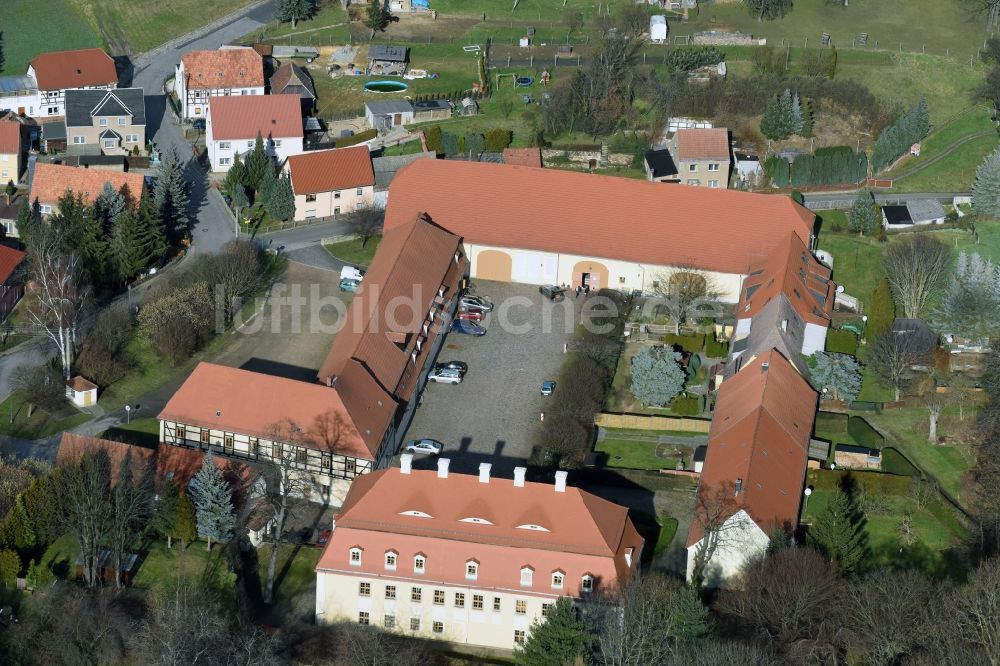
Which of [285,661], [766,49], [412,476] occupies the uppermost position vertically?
[766,49]

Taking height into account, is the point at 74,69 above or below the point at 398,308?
above

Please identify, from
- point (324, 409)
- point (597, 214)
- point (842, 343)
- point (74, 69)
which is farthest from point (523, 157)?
point (74, 69)

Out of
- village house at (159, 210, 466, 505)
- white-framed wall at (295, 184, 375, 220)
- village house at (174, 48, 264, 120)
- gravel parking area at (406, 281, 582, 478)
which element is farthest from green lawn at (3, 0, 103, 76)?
village house at (159, 210, 466, 505)

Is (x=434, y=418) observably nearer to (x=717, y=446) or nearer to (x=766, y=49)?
(x=717, y=446)

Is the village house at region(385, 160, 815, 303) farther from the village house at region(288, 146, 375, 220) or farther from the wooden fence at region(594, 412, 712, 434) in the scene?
the wooden fence at region(594, 412, 712, 434)

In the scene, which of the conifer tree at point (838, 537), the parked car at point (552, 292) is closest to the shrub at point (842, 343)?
the parked car at point (552, 292)

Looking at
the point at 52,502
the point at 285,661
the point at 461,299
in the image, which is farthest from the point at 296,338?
the point at 285,661

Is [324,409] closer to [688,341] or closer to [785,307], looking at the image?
[688,341]
